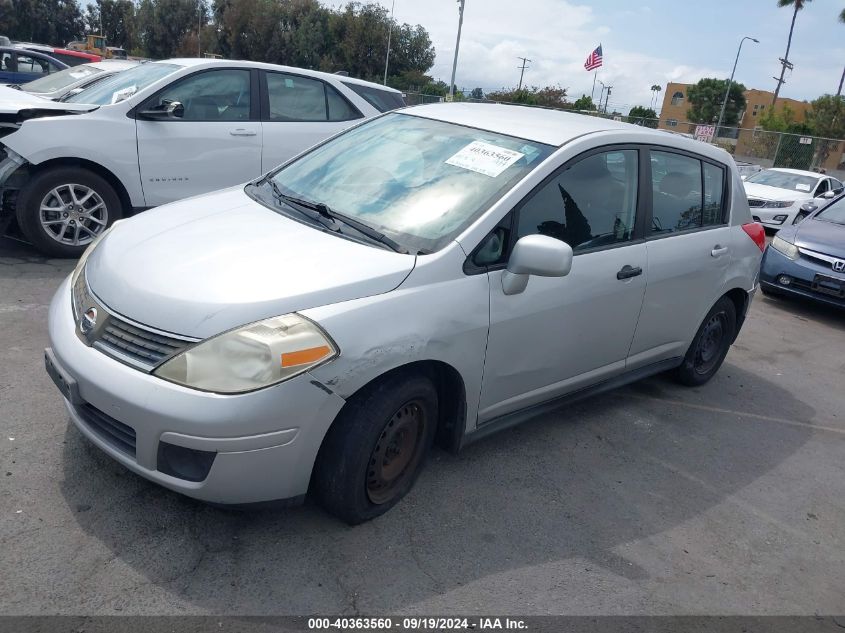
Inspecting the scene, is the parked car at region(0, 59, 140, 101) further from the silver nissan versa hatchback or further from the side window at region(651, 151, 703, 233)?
the side window at region(651, 151, 703, 233)

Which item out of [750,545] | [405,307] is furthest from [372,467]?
[750,545]

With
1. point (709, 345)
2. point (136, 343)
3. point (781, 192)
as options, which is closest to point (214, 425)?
point (136, 343)

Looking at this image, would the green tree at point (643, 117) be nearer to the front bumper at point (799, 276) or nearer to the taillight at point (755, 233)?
the front bumper at point (799, 276)

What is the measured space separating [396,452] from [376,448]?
0.70 ft

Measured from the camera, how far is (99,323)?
2807mm

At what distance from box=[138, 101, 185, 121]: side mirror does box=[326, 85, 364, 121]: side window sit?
167 centimetres

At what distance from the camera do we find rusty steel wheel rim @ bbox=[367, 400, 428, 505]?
117 inches

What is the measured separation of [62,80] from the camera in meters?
8.02

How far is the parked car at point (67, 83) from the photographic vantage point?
21.7ft

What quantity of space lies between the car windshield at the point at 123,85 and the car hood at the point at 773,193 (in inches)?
454

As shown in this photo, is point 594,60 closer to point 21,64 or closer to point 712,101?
point 21,64

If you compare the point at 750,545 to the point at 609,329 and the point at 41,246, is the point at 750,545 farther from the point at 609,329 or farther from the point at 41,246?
the point at 41,246

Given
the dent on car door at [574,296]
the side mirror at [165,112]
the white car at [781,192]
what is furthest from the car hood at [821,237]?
the side mirror at [165,112]

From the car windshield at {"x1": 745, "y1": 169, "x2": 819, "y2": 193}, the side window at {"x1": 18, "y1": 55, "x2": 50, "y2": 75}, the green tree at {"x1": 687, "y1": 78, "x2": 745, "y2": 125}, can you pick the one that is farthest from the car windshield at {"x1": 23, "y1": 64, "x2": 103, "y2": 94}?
the green tree at {"x1": 687, "y1": 78, "x2": 745, "y2": 125}
